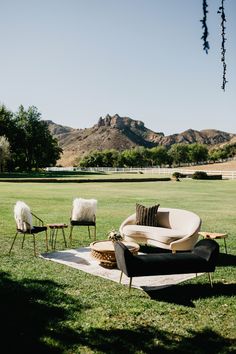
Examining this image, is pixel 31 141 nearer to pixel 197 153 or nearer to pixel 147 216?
pixel 147 216

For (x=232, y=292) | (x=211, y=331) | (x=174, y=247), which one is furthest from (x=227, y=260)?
(x=211, y=331)

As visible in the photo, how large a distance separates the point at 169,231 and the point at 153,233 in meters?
0.44

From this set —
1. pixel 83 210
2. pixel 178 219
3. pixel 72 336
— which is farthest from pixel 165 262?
pixel 83 210

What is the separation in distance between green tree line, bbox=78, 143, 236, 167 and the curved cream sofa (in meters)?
141

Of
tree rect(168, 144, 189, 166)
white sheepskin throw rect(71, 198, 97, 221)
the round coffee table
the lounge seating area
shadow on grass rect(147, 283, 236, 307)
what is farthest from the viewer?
tree rect(168, 144, 189, 166)

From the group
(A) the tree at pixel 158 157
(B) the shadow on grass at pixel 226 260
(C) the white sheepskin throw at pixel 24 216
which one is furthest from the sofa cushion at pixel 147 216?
Answer: (A) the tree at pixel 158 157

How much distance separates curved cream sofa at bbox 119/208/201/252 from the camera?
9499 mm

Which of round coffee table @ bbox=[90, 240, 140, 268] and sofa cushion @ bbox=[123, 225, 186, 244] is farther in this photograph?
sofa cushion @ bbox=[123, 225, 186, 244]

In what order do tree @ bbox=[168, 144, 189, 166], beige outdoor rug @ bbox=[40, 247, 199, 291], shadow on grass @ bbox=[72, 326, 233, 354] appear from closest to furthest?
shadow on grass @ bbox=[72, 326, 233, 354] < beige outdoor rug @ bbox=[40, 247, 199, 291] < tree @ bbox=[168, 144, 189, 166]

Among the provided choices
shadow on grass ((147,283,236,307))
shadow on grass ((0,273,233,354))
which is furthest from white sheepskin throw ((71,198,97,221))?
shadow on grass ((0,273,233,354))

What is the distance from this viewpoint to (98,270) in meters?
8.66

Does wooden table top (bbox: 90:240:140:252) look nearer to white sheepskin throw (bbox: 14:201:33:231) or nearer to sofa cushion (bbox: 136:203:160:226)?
sofa cushion (bbox: 136:203:160:226)

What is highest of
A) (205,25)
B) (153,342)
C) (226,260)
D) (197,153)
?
(197,153)

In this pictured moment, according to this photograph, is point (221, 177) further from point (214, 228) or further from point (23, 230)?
point (23, 230)
